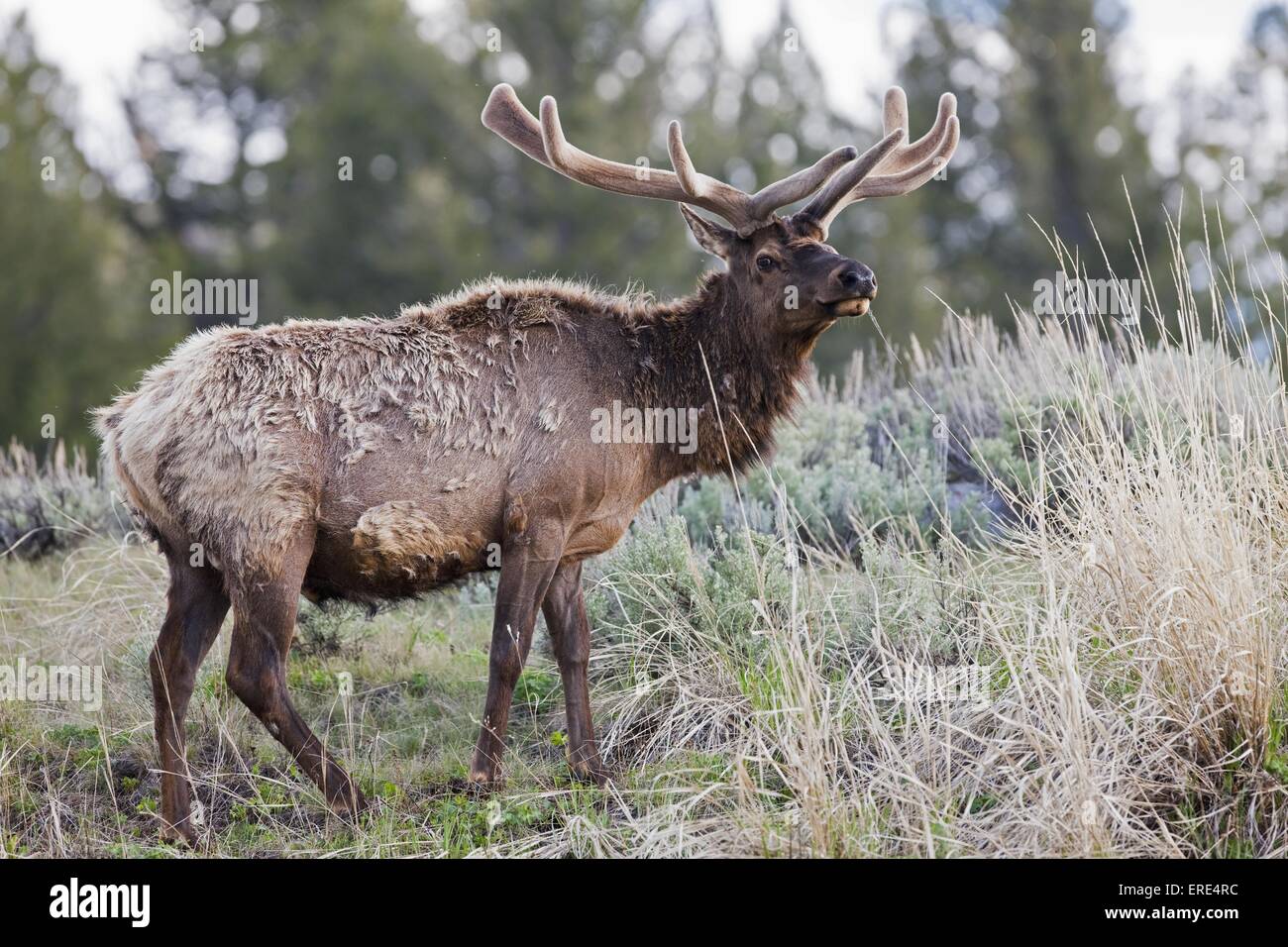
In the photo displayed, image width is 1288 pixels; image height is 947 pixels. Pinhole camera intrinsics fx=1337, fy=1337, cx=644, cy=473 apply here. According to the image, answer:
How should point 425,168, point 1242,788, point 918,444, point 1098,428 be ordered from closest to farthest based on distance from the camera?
point 1242,788, point 1098,428, point 918,444, point 425,168

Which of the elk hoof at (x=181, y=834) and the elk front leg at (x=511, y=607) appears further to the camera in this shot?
the elk front leg at (x=511, y=607)

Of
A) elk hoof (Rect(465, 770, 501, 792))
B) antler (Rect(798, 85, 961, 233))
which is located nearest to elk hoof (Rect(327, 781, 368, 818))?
elk hoof (Rect(465, 770, 501, 792))

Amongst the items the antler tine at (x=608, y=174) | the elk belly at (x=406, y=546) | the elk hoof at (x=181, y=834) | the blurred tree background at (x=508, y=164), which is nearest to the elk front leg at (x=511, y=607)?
the elk belly at (x=406, y=546)

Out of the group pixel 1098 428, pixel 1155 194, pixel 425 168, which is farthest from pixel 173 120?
pixel 1098 428

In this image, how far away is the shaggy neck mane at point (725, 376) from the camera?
6.39 meters

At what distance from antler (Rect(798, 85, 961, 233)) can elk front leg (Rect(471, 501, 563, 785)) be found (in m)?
2.05

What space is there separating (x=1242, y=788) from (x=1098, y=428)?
5.14ft

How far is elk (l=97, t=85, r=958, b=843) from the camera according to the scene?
5617 millimetres

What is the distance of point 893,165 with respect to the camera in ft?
24.0

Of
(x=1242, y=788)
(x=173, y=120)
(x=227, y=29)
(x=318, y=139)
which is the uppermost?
(x=227, y=29)

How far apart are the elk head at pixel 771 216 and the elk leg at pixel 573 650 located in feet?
5.17

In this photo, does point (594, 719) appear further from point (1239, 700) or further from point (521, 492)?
point (1239, 700)

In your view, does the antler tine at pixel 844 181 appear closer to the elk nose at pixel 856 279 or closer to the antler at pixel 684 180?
the antler at pixel 684 180

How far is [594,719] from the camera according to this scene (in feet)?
21.3
